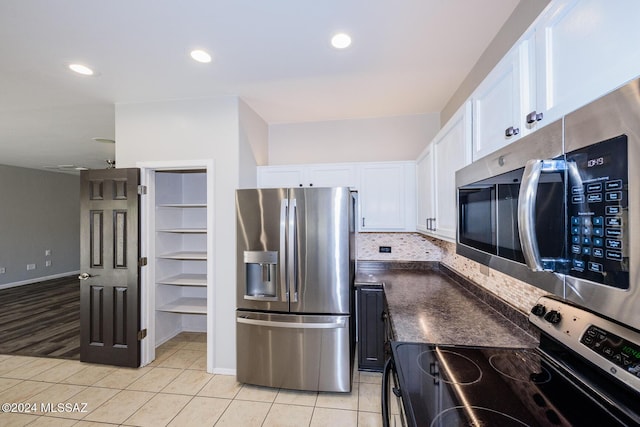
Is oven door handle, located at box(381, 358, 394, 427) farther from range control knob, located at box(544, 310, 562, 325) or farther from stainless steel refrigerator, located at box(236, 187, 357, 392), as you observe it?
stainless steel refrigerator, located at box(236, 187, 357, 392)

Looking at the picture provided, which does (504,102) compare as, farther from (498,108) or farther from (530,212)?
(530,212)

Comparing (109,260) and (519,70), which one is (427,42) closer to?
(519,70)

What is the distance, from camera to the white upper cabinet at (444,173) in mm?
1574

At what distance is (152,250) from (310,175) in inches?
73.6

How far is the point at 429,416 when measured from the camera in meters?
0.92

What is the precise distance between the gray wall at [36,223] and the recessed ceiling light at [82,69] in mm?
6231

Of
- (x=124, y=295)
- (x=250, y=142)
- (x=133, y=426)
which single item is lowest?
(x=133, y=426)

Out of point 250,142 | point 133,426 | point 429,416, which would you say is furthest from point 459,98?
point 133,426

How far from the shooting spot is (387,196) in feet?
10.1

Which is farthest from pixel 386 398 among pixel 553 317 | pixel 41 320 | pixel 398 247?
pixel 41 320

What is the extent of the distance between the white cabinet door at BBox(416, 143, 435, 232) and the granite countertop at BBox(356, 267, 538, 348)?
0.54 m

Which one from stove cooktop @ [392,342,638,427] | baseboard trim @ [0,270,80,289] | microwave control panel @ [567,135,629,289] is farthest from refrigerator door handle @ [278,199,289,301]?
baseboard trim @ [0,270,80,289]

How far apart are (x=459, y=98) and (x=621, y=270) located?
2512 millimetres

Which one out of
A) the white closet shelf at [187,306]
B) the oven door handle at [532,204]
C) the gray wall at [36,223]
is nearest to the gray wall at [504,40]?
the oven door handle at [532,204]
